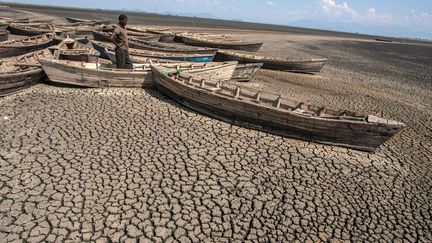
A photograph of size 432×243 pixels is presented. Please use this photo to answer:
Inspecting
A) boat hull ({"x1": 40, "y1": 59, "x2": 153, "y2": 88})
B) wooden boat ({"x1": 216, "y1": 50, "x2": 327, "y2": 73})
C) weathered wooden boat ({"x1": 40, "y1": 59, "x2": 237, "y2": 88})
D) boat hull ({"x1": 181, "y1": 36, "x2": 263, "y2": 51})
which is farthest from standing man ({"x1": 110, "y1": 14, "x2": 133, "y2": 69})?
boat hull ({"x1": 181, "y1": 36, "x2": 263, "y2": 51})

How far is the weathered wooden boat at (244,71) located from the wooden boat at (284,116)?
4.31 meters

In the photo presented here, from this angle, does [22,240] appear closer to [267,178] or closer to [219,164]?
[219,164]

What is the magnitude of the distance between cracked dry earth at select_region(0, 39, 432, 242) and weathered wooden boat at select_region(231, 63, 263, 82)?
5.78 meters

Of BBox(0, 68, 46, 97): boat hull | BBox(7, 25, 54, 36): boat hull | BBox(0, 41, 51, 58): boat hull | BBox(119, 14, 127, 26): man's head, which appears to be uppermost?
BBox(119, 14, 127, 26): man's head

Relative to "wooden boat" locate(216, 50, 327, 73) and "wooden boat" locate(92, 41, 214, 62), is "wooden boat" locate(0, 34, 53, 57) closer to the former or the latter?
"wooden boat" locate(92, 41, 214, 62)

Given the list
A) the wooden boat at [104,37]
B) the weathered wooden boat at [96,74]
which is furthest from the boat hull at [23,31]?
the weathered wooden boat at [96,74]

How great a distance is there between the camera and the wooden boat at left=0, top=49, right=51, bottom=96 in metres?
11.1

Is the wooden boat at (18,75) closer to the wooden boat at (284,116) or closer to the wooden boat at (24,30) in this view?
the wooden boat at (284,116)

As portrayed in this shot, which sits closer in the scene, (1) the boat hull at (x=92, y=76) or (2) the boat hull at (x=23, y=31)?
(1) the boat hull at (x=92, y=76)

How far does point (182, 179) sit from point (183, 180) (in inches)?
2.0

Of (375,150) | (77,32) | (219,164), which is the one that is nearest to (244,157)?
(219,164)

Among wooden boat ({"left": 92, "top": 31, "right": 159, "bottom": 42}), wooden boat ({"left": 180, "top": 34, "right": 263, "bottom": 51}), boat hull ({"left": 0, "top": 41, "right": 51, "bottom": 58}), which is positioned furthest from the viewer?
wooden boat ({"left": 180, "top": 34, "right": 263, "bottom": 51})

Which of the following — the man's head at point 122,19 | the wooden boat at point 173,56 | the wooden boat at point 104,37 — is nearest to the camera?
the man's head at point 122,19

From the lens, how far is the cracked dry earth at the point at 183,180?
5.92 m
